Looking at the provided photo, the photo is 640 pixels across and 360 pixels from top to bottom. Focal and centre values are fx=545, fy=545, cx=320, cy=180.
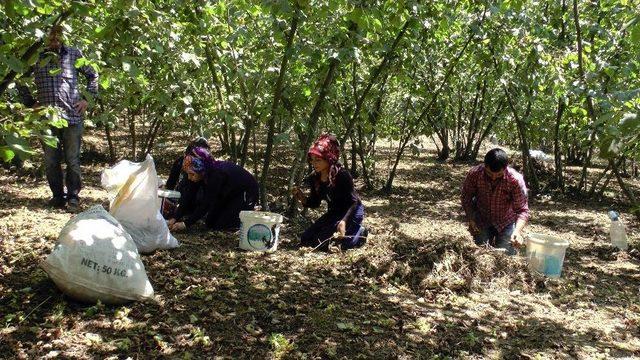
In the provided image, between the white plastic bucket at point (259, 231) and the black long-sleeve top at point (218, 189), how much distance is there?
64 cm

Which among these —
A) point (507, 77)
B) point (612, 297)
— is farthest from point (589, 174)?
point (612, 297)

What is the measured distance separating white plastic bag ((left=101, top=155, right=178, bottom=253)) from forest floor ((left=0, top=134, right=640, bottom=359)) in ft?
0.53

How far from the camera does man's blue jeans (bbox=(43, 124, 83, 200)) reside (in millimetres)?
5531

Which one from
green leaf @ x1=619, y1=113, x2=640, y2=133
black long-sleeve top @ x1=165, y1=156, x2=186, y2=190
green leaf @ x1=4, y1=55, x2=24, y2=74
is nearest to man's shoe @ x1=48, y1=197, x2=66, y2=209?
black long-sleeve top @ x1=165, y1=156, x2=186, y2=190

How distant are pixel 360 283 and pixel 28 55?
2.75m

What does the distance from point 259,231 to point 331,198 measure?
91 centimetres

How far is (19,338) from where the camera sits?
2898 millimetres

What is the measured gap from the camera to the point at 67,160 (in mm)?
5668

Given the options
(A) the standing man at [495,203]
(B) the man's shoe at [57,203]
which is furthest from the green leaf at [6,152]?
(B) the man's shoe at [57,203]

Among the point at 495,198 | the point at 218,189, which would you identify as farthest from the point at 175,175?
the point at 495,198

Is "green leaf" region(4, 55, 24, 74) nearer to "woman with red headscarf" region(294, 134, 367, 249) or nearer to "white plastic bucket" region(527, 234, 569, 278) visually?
Result: "woman with red headscarf" region(294, 134, 367, 249)

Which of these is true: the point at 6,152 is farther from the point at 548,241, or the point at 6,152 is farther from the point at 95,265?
the point at 548,241

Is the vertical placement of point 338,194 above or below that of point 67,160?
below

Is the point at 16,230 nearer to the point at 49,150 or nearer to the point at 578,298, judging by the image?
the point at 49,150
